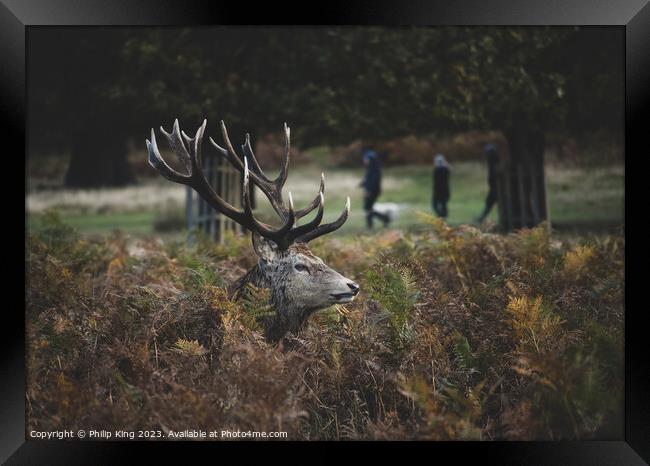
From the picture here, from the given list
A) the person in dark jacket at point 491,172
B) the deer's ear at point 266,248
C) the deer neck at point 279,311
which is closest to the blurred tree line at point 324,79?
the person in dark jacket at point 491,172

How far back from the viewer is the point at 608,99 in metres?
8.76

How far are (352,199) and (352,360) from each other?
17.6ft

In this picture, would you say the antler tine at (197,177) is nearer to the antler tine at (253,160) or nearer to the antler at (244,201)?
the antler at (244,201)

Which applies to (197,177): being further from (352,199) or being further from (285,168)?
(352,199)

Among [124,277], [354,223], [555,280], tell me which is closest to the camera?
[555,280]

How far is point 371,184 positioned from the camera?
1162 cm

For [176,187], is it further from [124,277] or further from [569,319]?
[569,319]

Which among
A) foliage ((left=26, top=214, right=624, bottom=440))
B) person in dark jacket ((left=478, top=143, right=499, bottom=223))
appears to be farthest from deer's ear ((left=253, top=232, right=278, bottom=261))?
person in dark jacket ((left=478, top=143, right=499, bottom=223))

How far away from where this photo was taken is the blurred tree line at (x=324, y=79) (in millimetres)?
9070

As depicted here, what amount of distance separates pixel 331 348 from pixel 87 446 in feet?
5.87

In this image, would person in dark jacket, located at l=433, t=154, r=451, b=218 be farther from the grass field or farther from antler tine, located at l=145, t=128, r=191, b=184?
antler tine, located at l=145, t=128, r=191, b=184

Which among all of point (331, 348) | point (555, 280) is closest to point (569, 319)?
point (555, 280)

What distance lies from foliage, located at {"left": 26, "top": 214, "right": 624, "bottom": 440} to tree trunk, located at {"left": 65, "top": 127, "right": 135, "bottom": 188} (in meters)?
2.98
